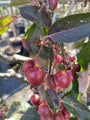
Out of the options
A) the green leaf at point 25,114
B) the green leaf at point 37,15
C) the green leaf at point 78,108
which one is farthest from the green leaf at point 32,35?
the green leaf at point 25,114

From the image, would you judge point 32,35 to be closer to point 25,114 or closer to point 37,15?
point 37,15

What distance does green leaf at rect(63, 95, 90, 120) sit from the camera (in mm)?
391

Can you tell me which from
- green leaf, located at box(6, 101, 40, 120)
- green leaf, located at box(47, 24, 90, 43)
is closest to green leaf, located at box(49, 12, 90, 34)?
green leaf, located at box(47, 24, 90, 43)

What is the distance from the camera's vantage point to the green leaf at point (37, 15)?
292mm

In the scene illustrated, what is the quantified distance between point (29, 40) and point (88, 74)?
8.6 inches

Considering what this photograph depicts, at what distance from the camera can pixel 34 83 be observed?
0.31 metres

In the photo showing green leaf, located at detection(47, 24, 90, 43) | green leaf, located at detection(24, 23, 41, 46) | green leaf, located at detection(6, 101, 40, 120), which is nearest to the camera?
green leaf, located at detection(47, 24, 90, 43)

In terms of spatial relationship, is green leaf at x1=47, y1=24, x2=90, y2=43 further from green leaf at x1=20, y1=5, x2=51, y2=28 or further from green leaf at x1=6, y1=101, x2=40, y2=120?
green leaf at x1=6, y1=101, x2=40, y2=120

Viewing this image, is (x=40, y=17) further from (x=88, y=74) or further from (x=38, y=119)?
(x=38, y=119)

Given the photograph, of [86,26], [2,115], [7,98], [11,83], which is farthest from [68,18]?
[11,83]

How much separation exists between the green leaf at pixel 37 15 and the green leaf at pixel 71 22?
0.02 metres

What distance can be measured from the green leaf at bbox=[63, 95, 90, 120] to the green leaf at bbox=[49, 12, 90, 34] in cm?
25

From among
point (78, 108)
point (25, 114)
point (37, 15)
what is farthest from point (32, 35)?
point (25, 114)

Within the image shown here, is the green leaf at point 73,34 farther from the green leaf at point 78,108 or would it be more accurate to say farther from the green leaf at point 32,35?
the green leaf at point 78,108
